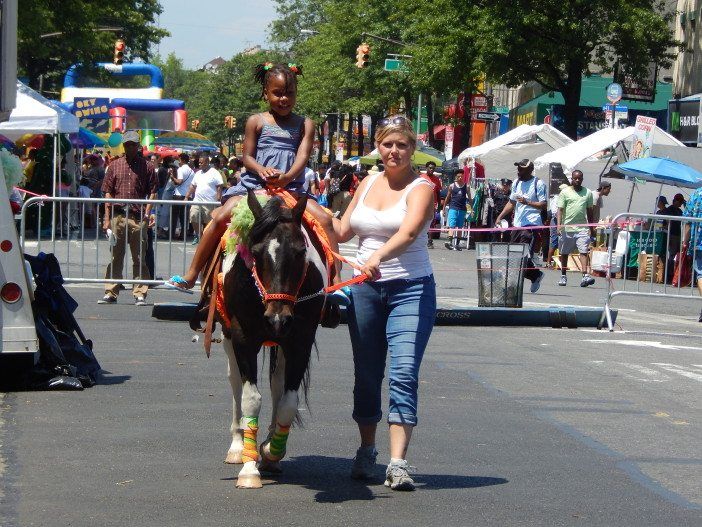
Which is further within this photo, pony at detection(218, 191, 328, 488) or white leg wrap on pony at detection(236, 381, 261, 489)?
white leg wrap on pony at detection(236, 381, 261, 489)

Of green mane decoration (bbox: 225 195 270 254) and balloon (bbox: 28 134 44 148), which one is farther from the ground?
balloon (bbox: 28 134 44 148)

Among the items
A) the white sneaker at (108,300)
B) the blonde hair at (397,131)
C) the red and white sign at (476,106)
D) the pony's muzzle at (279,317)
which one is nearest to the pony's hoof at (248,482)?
the pony's muzzle at (279,317)

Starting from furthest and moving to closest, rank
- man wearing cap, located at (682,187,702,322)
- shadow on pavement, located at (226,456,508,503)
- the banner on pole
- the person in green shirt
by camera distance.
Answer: the banner on pole < the person in green shirt < man wearing cap, located at (682,187,702,322) < shadow on pavement, located at (226,456,508,503)

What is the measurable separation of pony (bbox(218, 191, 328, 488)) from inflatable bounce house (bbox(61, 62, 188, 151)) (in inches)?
1595

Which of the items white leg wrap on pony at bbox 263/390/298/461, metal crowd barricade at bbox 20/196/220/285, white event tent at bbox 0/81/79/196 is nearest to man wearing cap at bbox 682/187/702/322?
metal crowd barricade at bbox 20/196/220/285

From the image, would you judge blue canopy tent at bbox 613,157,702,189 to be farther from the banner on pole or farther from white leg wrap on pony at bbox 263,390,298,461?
white leg wrap on pony at bbox 263,390,298,461

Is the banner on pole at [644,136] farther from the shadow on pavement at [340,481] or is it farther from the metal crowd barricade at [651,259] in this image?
the shadow on pavement at [340,481]

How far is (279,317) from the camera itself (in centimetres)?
629

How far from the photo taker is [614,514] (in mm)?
6395

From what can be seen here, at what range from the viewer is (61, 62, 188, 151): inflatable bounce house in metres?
46.8

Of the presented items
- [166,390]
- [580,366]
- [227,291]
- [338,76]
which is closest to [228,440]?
[227,291]

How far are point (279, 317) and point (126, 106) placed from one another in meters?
46.6

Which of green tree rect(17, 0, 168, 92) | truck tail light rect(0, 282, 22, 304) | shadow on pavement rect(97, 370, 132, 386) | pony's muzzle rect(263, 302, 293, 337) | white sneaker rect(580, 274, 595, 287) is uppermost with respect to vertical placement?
green tree rect(17, 0, 168, 92)

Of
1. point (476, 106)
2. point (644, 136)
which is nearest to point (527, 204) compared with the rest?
point (644, 136)
